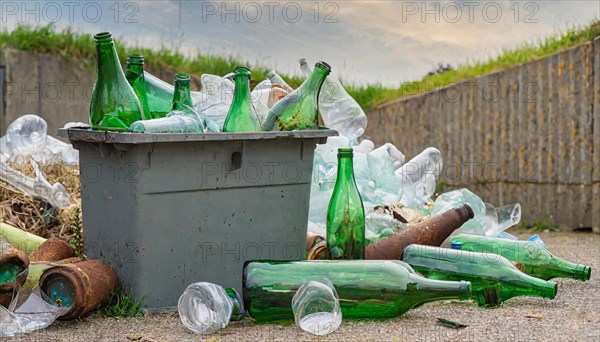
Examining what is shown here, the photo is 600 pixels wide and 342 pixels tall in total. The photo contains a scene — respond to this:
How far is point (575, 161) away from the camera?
721 cm

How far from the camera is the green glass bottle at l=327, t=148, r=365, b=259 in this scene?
13.4 feet

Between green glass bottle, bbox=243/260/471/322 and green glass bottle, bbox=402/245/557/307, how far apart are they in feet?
1.26

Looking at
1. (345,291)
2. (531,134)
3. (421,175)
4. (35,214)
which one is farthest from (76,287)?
(531,134)

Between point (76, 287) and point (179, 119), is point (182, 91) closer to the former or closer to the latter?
point (179, 119)

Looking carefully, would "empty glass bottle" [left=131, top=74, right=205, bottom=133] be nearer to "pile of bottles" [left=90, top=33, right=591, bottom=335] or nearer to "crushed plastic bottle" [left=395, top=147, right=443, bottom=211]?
"pile of bottles" [left=90, top=33, right=591, bottom=335]

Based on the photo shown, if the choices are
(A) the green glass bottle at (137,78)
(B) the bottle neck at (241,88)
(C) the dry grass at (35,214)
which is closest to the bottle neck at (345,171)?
Answer: (B) the bottle neck at (241,88)

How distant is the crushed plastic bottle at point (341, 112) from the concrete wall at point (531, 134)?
2.68 meters

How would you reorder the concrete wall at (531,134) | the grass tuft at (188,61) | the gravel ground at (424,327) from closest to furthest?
the gravel ground at (424,327), the concrete wall at (531,134), the grass tuft at (188,61)

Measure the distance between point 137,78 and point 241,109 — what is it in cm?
58

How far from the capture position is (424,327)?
322 centimetres

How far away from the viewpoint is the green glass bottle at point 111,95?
377 centimetres

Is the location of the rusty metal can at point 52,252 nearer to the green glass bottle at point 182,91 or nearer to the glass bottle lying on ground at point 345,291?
the green glass bottle at point 182,91

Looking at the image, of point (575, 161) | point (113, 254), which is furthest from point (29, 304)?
point (575, 161)

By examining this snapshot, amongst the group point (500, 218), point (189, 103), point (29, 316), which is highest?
point (189, 103)
